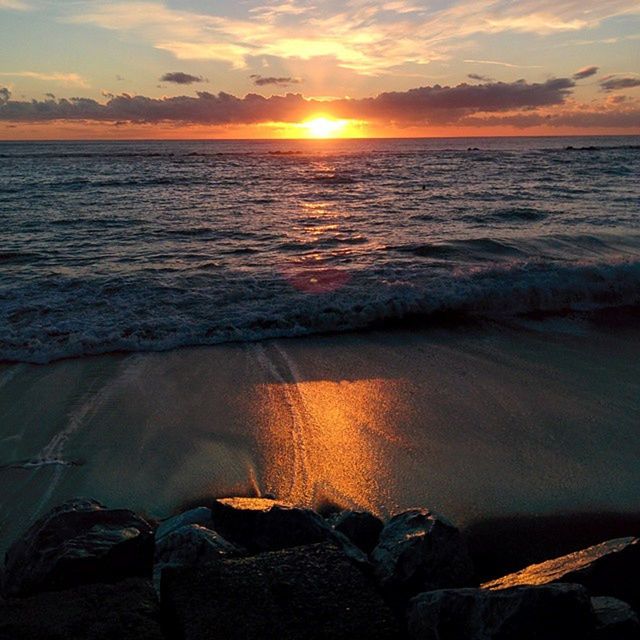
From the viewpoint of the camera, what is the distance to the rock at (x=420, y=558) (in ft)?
9.58

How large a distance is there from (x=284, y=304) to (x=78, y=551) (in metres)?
5.76

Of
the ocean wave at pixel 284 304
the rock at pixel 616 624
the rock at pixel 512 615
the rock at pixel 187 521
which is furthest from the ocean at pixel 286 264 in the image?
the rock at pixel 616 624

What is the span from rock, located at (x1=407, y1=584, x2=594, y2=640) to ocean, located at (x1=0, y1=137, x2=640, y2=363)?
526 centimetres

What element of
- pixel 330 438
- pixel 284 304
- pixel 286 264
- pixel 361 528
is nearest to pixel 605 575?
pixel 361 528

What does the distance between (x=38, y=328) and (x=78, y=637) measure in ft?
19.8

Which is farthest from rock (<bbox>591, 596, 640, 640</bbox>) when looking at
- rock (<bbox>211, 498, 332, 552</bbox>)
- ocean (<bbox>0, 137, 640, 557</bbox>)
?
rock (<bbox>211, 498, 332, 552</bbox>)

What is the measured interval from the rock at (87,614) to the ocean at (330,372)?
150 centimetres

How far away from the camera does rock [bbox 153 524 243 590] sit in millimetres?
2984

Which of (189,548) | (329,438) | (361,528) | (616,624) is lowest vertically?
(329,438)

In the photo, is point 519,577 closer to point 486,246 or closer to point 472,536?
point 472,536

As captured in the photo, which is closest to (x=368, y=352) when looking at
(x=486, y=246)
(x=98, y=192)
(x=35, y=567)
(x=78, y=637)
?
(x=35, y=567)

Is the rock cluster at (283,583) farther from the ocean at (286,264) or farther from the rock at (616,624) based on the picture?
the ocean at (286,264)

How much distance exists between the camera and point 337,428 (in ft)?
16.7

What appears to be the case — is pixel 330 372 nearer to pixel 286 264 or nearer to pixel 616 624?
pixel 616 624
